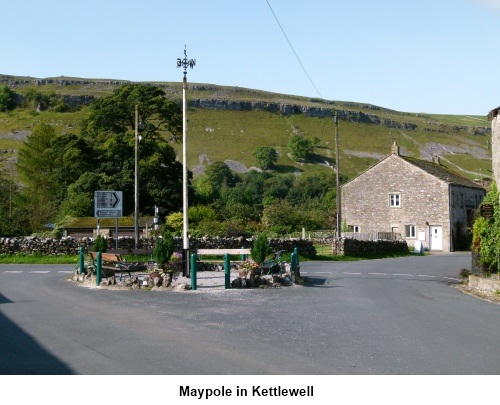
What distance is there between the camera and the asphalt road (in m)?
9.84

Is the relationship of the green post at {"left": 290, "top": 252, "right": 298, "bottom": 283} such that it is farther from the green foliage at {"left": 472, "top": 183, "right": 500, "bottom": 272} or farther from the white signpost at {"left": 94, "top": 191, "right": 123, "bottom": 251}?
the white signpost at {"left": 94, "top": 191, "right": 123, "bottom": 251}

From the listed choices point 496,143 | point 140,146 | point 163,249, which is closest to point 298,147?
point 140,146

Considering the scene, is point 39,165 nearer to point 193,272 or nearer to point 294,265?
point 294,265

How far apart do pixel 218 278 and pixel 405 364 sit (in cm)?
1421

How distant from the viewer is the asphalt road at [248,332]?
32.3 ft

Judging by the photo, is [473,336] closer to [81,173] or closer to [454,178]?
[454,178]

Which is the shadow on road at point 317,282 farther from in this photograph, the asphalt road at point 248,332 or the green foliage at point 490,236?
the green foliage at point 490,236

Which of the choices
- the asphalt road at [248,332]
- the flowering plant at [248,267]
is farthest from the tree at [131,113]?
the asphalt road at [248,332]

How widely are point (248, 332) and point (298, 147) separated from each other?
14103 cm

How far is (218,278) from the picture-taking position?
23.8m

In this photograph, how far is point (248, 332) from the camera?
12.9m

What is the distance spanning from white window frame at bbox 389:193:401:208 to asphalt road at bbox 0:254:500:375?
44.6m

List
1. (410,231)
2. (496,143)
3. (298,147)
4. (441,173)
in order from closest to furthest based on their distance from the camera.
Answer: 1. (496,143)
2. (410,231)
3. (441,173)
4. (298,147)

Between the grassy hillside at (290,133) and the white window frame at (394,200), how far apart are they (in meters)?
64.9
